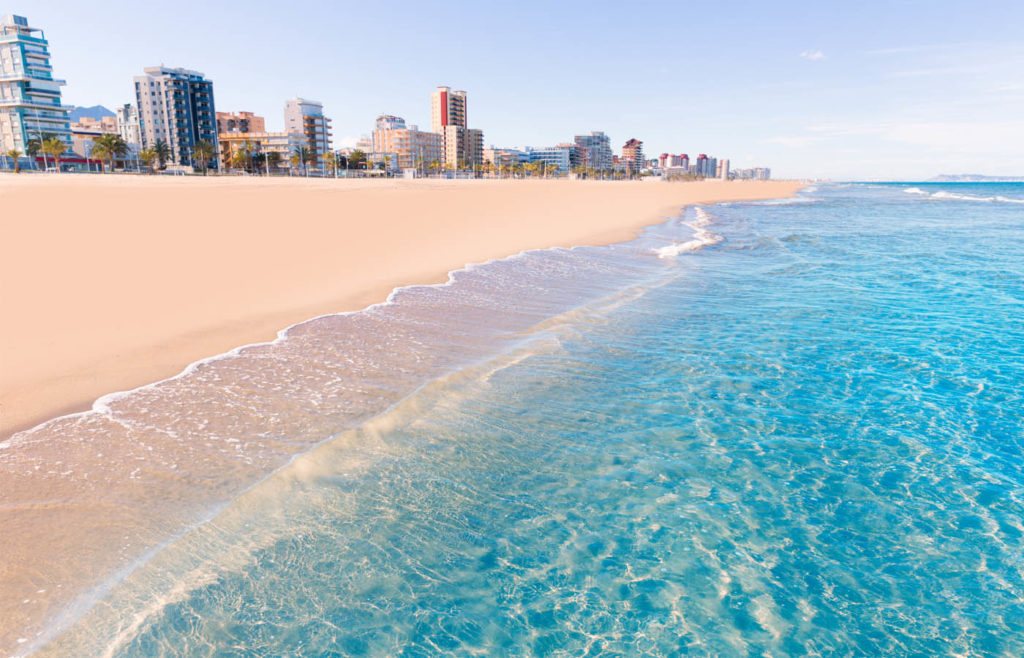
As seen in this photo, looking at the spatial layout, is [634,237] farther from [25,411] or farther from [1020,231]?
[1020,231]

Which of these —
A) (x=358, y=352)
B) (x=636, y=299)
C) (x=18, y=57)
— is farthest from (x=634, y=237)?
(x=18, y=57)

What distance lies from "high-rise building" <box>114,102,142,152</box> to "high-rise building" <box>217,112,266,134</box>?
20.3 metres

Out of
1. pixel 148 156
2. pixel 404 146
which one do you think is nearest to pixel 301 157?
pixel 148 156

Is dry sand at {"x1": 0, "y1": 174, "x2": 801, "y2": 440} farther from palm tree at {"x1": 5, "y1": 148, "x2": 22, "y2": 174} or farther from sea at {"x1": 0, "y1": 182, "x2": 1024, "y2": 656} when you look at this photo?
palm tree at {"x1": 5, "y1": 148, "x2": 22, "y2": 174}

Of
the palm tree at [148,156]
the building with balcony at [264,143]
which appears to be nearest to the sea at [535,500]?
the palm tree at [148,156]

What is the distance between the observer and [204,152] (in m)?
118

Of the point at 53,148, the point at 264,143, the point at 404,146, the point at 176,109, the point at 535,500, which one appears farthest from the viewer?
the point at 404,146

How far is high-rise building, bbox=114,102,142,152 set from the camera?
474ft

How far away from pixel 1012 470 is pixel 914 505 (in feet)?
5.87

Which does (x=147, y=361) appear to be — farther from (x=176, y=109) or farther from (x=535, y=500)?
(x=176, y=109)

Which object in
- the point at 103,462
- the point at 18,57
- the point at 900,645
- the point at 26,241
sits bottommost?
the point at 900,645

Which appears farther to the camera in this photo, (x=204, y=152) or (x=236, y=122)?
(x=236, y=122)

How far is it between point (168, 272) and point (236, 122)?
588ft

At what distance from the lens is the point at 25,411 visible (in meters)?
6.78
